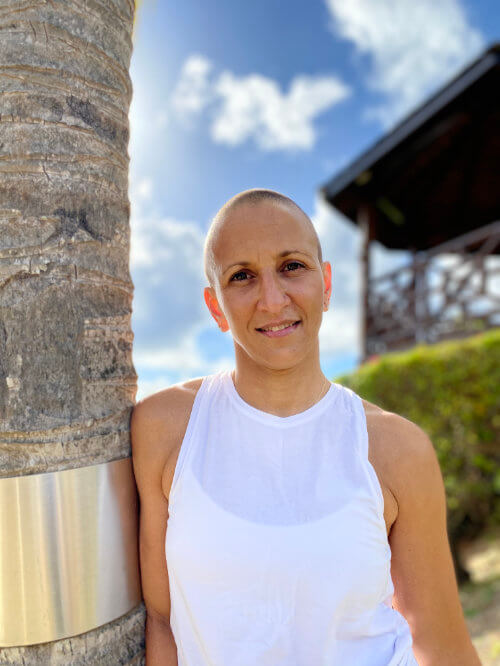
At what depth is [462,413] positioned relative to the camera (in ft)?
20.7

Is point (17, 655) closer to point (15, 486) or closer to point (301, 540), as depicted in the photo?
point (15, 486)

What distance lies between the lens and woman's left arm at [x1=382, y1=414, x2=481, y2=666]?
5.20 feet

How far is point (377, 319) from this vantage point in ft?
34.9

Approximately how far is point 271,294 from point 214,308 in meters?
0.34

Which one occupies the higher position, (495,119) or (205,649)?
(495,119)

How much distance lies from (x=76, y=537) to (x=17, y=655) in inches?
11.9

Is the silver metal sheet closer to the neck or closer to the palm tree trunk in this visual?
the palm tree trunk

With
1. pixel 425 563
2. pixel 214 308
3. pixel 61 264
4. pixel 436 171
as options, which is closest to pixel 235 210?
pixel 214 308

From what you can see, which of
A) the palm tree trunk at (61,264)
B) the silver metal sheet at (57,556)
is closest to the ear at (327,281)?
the palm tree trunk at (61,264)

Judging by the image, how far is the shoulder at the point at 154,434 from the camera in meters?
1.51

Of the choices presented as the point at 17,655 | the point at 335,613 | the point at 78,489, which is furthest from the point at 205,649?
the point at 78,489

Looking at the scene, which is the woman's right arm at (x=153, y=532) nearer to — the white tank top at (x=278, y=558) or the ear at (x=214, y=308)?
the white tank top at (x=278, y=558)

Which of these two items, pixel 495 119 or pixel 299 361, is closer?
pixel 299 361

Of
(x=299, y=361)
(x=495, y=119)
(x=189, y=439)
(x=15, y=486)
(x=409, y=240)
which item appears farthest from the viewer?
(x=409, y=240)
